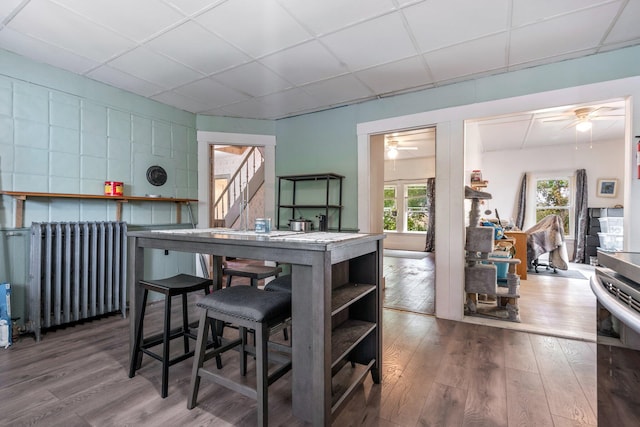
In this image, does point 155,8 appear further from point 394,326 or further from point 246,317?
point 394,326

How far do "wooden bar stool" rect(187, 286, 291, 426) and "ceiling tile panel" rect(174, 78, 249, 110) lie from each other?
2451 millimetres

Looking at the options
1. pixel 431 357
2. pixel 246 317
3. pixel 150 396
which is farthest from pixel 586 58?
pixel 150 396

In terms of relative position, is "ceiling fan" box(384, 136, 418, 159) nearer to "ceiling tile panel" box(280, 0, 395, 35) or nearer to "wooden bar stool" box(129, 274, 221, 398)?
"ceiling tile panel" box(280, 0, 395, 35)

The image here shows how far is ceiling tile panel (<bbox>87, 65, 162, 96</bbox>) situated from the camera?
284 cm

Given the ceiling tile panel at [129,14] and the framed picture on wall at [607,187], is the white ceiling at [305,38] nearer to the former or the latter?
the ceiling tile panel at [129,14]

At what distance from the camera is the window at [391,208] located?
881 centimetres

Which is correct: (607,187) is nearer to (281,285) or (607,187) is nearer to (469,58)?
(469,58)

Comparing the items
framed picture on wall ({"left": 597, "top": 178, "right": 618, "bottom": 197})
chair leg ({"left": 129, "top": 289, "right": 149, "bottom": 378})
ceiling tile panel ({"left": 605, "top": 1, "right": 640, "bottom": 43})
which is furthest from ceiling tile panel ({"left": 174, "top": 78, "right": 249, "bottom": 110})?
framed picture on wall ({"left": 597, "top": 178, "right": 618, "bottom": 197})

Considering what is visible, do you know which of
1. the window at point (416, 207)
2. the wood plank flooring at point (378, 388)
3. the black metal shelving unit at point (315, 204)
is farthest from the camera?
the window at point (416, 207)

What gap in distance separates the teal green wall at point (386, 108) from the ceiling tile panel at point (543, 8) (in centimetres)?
81

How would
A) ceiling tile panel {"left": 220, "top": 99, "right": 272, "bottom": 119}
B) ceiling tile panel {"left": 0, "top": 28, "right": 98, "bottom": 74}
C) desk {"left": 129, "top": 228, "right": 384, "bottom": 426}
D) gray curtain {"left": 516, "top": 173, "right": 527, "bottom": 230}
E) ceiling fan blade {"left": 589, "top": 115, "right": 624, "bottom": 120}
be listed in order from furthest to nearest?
Answer: gray curtain {"left": 516, "top": 173, "right": 527, "bottom": 230} → ceiling fan blade {"left": 589, "top": 115, "right": 624, "bottom": 120} → ceiling tile panel {"left": 220, "top": 99, "right": 272, "bottom": 119} → ceiling tile panel {"left": 0, "top": 28, "right": 98, "bottom": 74} → desk {"left": 129, "top": 228, "right": 384, "bottom": 426}

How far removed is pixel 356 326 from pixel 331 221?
87.2 inches

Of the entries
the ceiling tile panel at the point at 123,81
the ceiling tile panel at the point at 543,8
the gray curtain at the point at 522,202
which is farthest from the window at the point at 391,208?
the ceiling tile panel at the point at 123,81

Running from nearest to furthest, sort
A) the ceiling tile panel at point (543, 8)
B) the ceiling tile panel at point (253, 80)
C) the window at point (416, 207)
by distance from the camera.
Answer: the ceiling tile panel at point (543, 8) < the ceiling tile panel at point (253, 80) < the window at point (416, 207)
